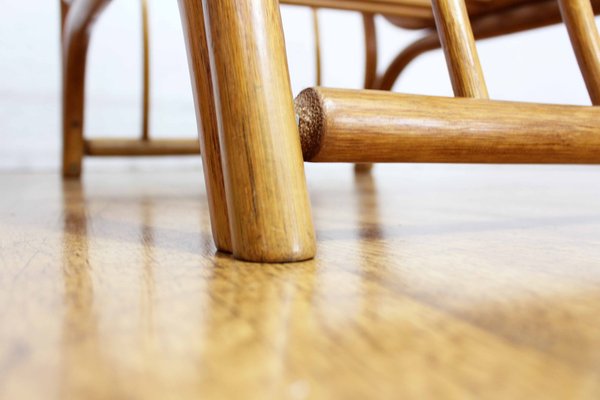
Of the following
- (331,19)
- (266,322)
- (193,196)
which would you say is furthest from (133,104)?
(266,322)

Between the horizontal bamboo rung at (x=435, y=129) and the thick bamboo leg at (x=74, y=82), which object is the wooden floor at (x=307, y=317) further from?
the thick bamboo leg at (x=74, y=82)

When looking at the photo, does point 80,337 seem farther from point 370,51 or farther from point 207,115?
point 370,51

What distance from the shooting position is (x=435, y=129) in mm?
369

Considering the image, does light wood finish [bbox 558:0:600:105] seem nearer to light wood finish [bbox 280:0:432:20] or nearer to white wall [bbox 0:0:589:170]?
light wood finish [bbox 280:0:432:20]

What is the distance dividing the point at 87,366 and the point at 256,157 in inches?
6.8

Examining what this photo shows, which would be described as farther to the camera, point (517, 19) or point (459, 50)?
point (517, 19)

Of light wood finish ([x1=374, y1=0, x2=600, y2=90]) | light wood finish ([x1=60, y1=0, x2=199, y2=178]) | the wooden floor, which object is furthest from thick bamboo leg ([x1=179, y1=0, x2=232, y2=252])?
light wood finish ([x1=60, y1=0, x2=199, y2=178])

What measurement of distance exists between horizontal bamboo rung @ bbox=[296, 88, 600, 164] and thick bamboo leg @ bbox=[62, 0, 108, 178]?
2.47 feet

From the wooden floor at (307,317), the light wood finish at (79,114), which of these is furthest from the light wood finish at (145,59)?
the wooden floor at (307,317)

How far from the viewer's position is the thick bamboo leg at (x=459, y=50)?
1.36 feet

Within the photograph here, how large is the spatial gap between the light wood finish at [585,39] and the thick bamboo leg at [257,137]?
0.85 ft

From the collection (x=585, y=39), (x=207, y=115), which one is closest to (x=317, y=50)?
(x=585, y=39)

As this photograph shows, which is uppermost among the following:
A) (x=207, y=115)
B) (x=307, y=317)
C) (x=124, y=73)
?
(x=124, y=73)

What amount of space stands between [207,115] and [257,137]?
0.19 ft
